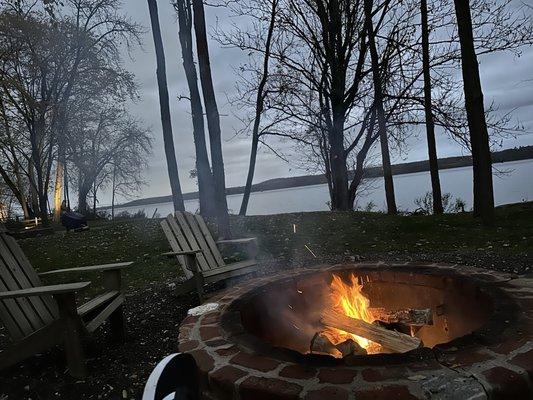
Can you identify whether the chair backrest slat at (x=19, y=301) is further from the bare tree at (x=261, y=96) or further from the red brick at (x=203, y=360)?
the bare tree at (x=261, y=96)

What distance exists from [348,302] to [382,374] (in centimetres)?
138

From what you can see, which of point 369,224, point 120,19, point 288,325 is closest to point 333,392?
point 288,325

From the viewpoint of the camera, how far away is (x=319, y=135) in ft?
41.1

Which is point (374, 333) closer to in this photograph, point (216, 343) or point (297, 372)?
point (297, 372)

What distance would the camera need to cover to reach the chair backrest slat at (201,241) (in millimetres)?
4544

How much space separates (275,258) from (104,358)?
3470mm

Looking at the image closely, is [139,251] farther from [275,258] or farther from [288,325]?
[288,325]

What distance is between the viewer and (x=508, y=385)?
141cm

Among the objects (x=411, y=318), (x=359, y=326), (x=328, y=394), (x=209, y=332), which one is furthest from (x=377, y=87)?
(x=328, y=394)

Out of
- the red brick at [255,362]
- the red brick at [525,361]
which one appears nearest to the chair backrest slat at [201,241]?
the red brick at [255,362]

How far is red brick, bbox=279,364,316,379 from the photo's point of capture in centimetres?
159

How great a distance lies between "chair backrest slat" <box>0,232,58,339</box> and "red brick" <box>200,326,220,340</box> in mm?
1466

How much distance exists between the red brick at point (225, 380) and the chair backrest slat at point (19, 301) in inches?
72.3

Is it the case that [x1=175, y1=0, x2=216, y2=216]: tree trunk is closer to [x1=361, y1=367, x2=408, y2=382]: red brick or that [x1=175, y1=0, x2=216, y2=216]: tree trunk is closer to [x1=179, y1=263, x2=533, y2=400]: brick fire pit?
[x1=179, y1=263, x2=533, y2=400]: brick fire pit
